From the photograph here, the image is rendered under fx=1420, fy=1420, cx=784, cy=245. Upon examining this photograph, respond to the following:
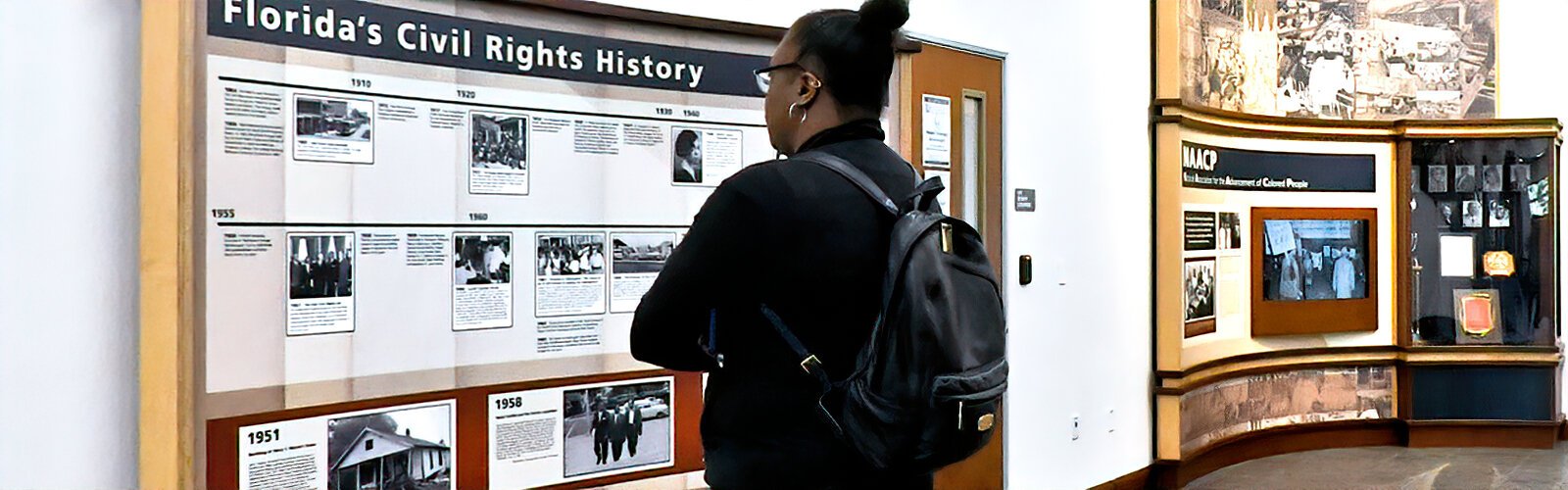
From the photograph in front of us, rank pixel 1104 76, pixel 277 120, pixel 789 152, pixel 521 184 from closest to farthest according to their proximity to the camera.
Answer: pixel 789 152 < pixel 277 120 < pixel 521 184 < pixel 1104 76

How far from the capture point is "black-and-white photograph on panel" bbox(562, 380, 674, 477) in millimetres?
3896

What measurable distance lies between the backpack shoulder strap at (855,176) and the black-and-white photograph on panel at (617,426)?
6.25 ft

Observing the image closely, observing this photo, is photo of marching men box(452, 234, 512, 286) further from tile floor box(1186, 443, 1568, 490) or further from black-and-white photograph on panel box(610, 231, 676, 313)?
tile floor box(1186, 443, 1568, 490)

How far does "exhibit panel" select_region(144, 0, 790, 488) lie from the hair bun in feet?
5.13

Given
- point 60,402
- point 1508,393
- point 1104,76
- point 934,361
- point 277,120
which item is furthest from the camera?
point 1508,393

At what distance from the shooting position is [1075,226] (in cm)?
643

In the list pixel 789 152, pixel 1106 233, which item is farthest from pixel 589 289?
pixel 1106 233

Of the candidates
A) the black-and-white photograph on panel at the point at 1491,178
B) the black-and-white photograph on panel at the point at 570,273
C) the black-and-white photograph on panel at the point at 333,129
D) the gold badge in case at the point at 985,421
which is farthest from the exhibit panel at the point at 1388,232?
the gold badge in case at the point at 985,421

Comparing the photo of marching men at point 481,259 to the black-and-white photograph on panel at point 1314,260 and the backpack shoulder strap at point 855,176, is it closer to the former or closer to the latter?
the backpack shoulder strap at point 855,176

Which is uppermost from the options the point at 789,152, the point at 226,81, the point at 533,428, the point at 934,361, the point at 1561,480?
the point at 226,81

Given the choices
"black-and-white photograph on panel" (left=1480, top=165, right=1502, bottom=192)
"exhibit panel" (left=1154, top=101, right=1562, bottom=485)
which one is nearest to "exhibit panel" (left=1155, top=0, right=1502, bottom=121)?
"exhibit panel" (left=1154, top=101, right=1562, bottom=485)

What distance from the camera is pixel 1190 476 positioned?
7500mm

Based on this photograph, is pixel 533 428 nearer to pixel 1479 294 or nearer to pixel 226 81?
pixel 226 81

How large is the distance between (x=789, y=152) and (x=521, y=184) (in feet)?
5.18
